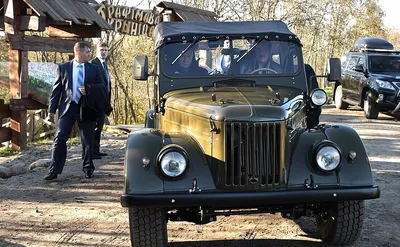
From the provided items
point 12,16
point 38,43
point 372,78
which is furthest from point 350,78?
point 12,16

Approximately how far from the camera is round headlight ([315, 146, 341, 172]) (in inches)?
171

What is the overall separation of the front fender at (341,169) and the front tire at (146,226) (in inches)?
42.1

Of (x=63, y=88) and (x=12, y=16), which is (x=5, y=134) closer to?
(x=12, y=16)

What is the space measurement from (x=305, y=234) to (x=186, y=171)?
5.18ft

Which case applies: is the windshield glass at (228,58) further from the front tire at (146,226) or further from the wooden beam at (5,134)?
the wooden beam at (5,134)

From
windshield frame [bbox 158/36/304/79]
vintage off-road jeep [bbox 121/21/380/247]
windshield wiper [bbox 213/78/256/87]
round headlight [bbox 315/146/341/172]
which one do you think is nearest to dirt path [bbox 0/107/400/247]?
vintage off-road jeep [bbox 121/21/380/247]

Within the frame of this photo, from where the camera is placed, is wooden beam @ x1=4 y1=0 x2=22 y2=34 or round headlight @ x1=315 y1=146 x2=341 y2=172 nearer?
round headlight @ x1=315 y1=146 x2=341 y2=172

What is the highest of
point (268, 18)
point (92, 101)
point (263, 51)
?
point (268, 18)

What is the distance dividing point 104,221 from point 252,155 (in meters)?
2.07

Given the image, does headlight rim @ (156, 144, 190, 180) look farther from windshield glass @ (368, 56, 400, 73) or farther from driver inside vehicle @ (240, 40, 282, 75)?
windshield glass @ (368, 56, 400, 73)

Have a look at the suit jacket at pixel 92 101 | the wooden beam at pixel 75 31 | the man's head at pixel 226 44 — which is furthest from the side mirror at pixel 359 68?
the man's head at pixel 226 44

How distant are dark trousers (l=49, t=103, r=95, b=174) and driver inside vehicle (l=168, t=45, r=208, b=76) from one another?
6.71 ft

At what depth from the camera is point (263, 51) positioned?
18.8 feet

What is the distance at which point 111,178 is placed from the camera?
24.9 ft
